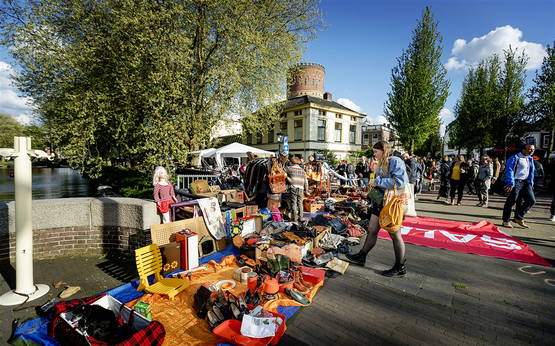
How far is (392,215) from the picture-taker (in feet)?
12.3

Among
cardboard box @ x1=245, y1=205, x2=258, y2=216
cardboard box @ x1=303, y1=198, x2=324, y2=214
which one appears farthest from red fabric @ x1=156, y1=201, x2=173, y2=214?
cardboard box @ x1=303, y1=198, x2=324, y2=214

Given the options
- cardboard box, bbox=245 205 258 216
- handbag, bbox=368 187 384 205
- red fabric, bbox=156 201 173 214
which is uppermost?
handbag, bbox=368 187 384 205

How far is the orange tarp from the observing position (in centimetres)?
263

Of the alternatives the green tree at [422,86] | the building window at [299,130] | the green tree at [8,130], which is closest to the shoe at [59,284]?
the green tree at [422,86]

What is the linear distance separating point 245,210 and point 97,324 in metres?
4.18

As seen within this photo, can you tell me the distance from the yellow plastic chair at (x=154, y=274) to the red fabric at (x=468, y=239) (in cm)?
469

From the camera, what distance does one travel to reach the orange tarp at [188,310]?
8.64ft

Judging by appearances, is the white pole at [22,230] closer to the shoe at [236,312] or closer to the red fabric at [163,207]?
the red fabric at [163,207]

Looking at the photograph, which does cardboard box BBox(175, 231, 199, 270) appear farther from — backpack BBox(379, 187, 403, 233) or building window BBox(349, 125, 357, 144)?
building window BBox(349, 125, 357, 144)

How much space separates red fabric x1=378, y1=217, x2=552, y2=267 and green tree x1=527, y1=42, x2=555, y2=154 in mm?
17097

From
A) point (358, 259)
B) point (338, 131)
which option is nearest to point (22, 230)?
point (358, 259)

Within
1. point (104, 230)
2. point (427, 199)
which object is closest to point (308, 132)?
point (427, 199)

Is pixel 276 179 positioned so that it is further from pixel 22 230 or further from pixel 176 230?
pixel 22 230

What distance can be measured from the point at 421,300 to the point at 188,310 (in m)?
3.01
